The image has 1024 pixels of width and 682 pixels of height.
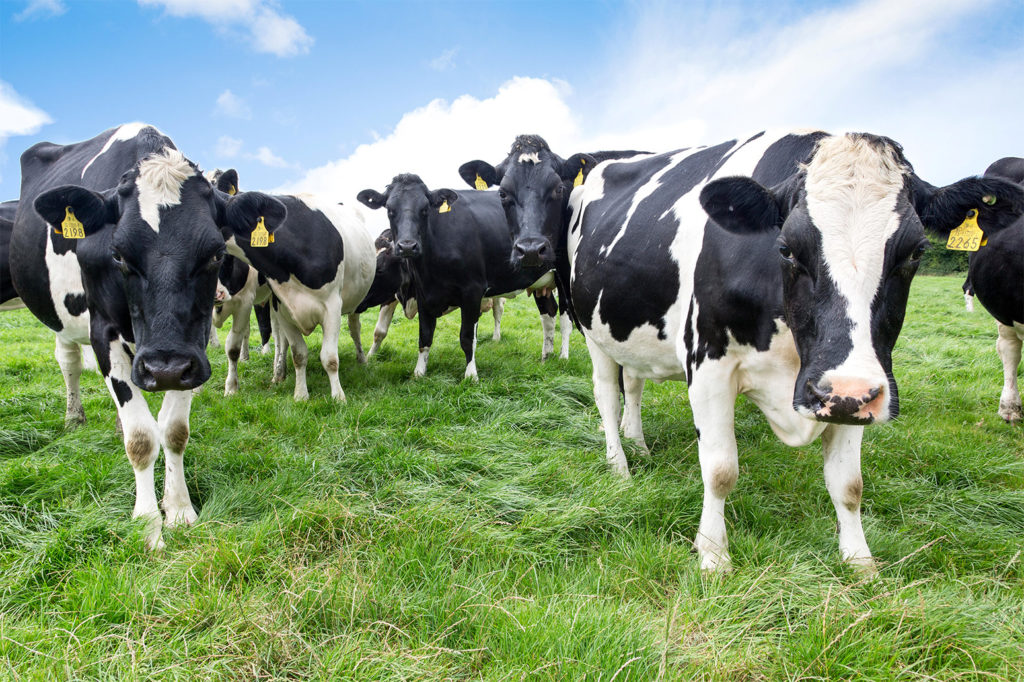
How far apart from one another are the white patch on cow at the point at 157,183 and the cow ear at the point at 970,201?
3713mm

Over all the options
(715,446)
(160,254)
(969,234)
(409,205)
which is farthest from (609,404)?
(409,205)

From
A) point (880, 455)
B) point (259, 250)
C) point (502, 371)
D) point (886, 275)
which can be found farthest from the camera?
point (502, 371)

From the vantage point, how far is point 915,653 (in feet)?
7.23

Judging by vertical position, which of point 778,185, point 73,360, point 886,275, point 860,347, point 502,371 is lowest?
point 502,371

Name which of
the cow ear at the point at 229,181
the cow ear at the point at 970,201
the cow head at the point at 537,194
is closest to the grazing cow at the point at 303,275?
the cow ear at the point at 229,181

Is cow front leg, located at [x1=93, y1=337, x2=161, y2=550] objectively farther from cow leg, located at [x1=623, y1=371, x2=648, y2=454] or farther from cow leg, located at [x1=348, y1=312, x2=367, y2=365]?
cow leg, located at [x1=348, y1=312, x2=367, y2=365]

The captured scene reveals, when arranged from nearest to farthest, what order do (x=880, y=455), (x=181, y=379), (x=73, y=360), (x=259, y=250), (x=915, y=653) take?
(x=915, y=653) < (x=181, y=379) < (x=880, y=455) < (x=73, y=360) < (x=259, y=250)

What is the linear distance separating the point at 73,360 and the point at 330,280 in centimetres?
257

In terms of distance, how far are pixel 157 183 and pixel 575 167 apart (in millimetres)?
3869

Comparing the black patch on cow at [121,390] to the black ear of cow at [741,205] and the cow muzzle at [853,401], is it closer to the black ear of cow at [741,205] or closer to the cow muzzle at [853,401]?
the black ear of cow at [741,205]

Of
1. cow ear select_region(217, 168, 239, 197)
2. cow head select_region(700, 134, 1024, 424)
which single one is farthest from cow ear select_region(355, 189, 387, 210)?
cow head select_region(700, 134, 1024, 424)

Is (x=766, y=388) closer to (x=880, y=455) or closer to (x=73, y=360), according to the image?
(x=880, y=455)

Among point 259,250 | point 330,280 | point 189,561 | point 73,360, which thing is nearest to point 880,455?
point 189,561

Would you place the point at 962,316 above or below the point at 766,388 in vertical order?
below
